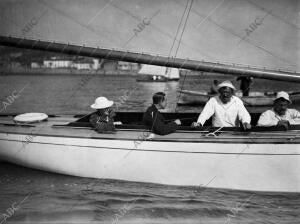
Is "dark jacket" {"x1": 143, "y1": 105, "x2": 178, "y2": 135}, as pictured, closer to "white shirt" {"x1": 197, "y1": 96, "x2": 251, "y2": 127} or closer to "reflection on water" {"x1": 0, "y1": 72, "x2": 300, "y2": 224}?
"white shirt" {"x1": 197, "y1": 96, "x2": 251, "y2": 127}

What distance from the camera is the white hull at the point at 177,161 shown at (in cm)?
557

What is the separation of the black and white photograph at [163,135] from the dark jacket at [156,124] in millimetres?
18

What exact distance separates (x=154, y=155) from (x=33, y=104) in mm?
21048

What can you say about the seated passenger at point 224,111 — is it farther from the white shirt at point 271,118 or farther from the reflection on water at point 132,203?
the reflection on water at point 132,203

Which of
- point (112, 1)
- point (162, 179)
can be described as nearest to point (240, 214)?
point (162, 179)

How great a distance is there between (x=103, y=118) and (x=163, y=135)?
1171 millimetres

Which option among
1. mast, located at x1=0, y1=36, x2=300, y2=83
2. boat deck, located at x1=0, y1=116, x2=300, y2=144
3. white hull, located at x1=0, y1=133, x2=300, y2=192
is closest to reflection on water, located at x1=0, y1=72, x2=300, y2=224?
white hull, located at x1=0, y1=133, x2=300, y2=192

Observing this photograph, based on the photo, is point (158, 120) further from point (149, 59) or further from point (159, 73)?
point (159, 73)

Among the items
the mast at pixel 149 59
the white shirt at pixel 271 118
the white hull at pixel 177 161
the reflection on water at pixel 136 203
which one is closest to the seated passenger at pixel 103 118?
the white hull at pixel 177 161

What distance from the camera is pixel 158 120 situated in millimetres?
6027

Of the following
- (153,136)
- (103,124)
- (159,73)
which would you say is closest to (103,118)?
(103,124)

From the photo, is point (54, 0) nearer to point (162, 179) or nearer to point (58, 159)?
point (58, 159)

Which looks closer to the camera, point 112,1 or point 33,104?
point 112,1

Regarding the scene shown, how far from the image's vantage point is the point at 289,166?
5.52 meters
